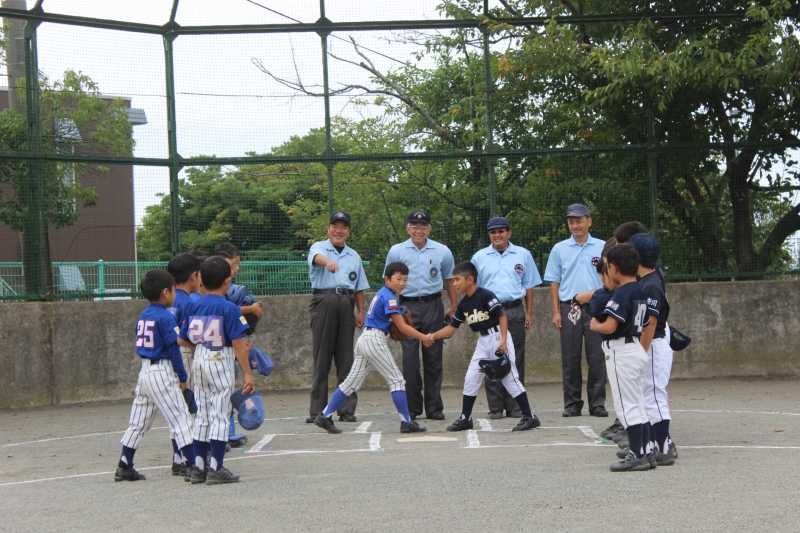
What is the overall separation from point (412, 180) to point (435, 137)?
0.67 metres

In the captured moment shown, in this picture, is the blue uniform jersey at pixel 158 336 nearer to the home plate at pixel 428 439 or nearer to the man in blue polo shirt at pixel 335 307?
the home plate at pixel 428 439

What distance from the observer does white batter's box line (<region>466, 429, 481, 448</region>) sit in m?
8.64

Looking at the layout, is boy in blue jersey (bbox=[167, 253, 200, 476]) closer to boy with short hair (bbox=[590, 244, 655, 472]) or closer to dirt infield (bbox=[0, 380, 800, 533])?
dirt infield (bbox=[0, 380, 800, 533])

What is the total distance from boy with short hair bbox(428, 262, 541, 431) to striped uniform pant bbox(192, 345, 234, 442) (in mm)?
2689

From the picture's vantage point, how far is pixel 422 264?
10.9 metres

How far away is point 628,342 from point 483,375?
2.47m

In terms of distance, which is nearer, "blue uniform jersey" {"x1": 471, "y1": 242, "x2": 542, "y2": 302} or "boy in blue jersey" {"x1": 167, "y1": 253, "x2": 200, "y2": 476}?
"boy in blue jersey" {"x1": 167, "y1": 253, "x2": 200, "y2": 476}

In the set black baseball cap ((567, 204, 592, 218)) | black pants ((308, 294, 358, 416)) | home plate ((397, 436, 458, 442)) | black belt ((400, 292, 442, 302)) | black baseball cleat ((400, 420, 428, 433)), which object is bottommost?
home plate ((397, 436, 458, 442))

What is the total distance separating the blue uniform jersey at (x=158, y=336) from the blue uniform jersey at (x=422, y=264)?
3.53 m

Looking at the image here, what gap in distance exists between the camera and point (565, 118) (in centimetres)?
1391

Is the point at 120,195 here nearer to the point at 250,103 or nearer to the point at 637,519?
the point at 250,103

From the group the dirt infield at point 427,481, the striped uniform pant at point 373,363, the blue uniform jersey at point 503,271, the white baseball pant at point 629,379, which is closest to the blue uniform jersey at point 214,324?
the dirt infield at point 427,481

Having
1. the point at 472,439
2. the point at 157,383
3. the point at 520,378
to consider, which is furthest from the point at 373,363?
the point at 157,383

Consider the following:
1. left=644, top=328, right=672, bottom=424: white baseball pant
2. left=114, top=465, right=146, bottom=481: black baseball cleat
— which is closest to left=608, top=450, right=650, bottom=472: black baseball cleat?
left=644, top=328, right=672, bottom=424: white baseball pant
